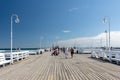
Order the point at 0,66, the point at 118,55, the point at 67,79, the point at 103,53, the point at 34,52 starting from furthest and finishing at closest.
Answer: the point at 34,52 < the point at 103,53 < the point at 118,55 < the point at 0,66 < the point at 67,79

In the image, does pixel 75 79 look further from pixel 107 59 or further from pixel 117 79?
pixel 107 59

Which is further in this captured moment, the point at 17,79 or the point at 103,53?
the point at 103,53

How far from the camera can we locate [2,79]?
9.30 meters

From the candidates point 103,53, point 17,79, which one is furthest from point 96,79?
point 103,53

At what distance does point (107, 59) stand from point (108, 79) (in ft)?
42.6

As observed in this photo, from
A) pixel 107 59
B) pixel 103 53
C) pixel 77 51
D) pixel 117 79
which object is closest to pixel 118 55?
pixel 107 59

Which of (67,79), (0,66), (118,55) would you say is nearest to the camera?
(67,79)

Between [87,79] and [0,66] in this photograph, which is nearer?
[87,79]

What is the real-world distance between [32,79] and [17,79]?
0.79m

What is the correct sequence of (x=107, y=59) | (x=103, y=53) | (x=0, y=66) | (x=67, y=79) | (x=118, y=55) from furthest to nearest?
(x=103, y=53) → (x=107, y=59) → (x=118, y=55) → (x=0, y=66) → (x=67, y=79)

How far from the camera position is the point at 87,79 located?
29.9 feet

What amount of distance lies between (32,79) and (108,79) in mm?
3876

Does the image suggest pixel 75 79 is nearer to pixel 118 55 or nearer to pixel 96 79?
pixel 96 79

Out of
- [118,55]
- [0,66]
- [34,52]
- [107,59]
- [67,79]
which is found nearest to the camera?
[67,79]
